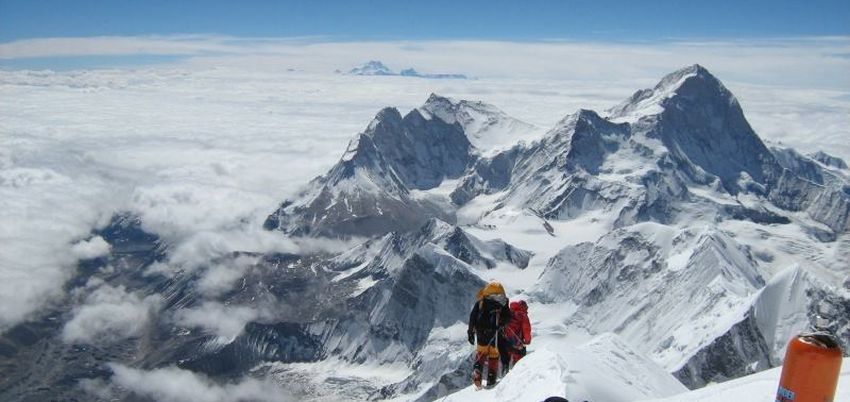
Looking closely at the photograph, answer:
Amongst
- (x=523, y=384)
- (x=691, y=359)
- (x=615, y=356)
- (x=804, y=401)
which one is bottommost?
(x=691, y=359)

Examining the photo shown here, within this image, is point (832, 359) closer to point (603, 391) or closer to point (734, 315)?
point (603, 391)

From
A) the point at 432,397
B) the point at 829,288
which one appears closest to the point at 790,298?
the point at 829,288

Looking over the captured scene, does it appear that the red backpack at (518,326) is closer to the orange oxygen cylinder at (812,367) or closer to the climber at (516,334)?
the climber at (516,334)

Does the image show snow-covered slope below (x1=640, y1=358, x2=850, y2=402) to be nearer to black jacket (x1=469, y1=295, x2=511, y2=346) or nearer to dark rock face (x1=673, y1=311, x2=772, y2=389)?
black jacket (x1=469, y1=295, x2=511, y2=346)

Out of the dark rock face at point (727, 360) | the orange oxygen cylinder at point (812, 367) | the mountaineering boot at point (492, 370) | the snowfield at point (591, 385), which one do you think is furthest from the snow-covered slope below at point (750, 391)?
the dark rock face at point (727, 360)

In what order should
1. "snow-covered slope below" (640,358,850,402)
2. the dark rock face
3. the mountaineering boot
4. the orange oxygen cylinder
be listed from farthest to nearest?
1. the dark rock face
2. the mountaineering boot
3. "snow-covered slope below" (640,358,850,402)
4. the orange oxygen cylinder

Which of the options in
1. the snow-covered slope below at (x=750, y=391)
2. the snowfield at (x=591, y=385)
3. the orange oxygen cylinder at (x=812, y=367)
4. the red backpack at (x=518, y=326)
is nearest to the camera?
the orange oxygen cylinder at (x=812, y=367)

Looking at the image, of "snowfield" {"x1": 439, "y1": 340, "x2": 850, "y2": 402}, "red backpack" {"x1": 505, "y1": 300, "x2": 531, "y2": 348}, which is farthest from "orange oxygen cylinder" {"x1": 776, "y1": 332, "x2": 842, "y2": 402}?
"red backpack" {"x1": 505, "y1": 300, "x2": 531, "y2": 348}
